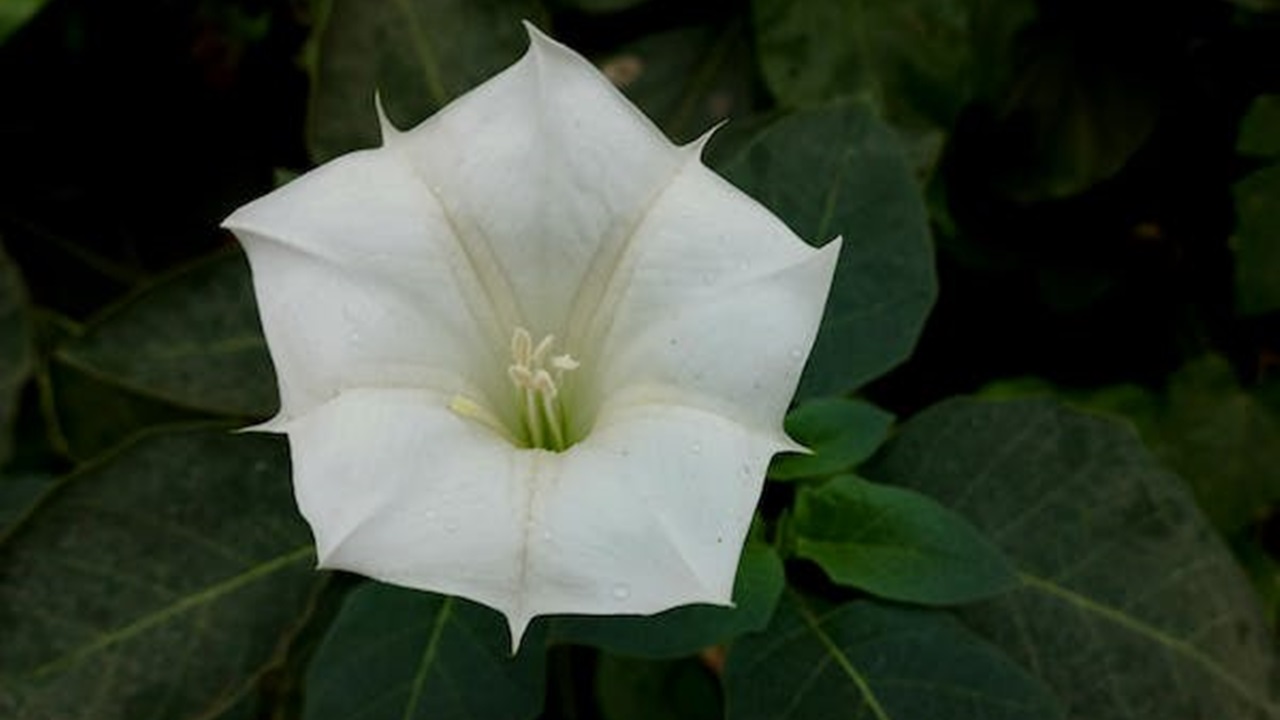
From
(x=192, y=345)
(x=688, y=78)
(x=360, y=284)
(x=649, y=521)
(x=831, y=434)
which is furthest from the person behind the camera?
(x=688, y=78)

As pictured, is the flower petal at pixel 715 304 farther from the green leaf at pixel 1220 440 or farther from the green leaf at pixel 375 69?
the green leaf at pixel 1220 440

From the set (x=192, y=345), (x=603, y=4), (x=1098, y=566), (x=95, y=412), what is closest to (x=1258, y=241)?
(x=1098, y=566)

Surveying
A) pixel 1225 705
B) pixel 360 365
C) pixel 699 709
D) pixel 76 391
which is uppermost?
pixel 360 365

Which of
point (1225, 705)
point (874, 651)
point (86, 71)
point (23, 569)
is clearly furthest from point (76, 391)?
point (1225, 705)

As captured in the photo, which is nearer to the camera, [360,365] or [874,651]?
[360,365]

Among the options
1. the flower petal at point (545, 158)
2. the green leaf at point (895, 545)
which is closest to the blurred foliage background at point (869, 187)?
the green leaf at point (895, 545)

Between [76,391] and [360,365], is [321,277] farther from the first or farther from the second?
[76,391]

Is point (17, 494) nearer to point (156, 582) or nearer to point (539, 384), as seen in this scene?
point (156, 582)
